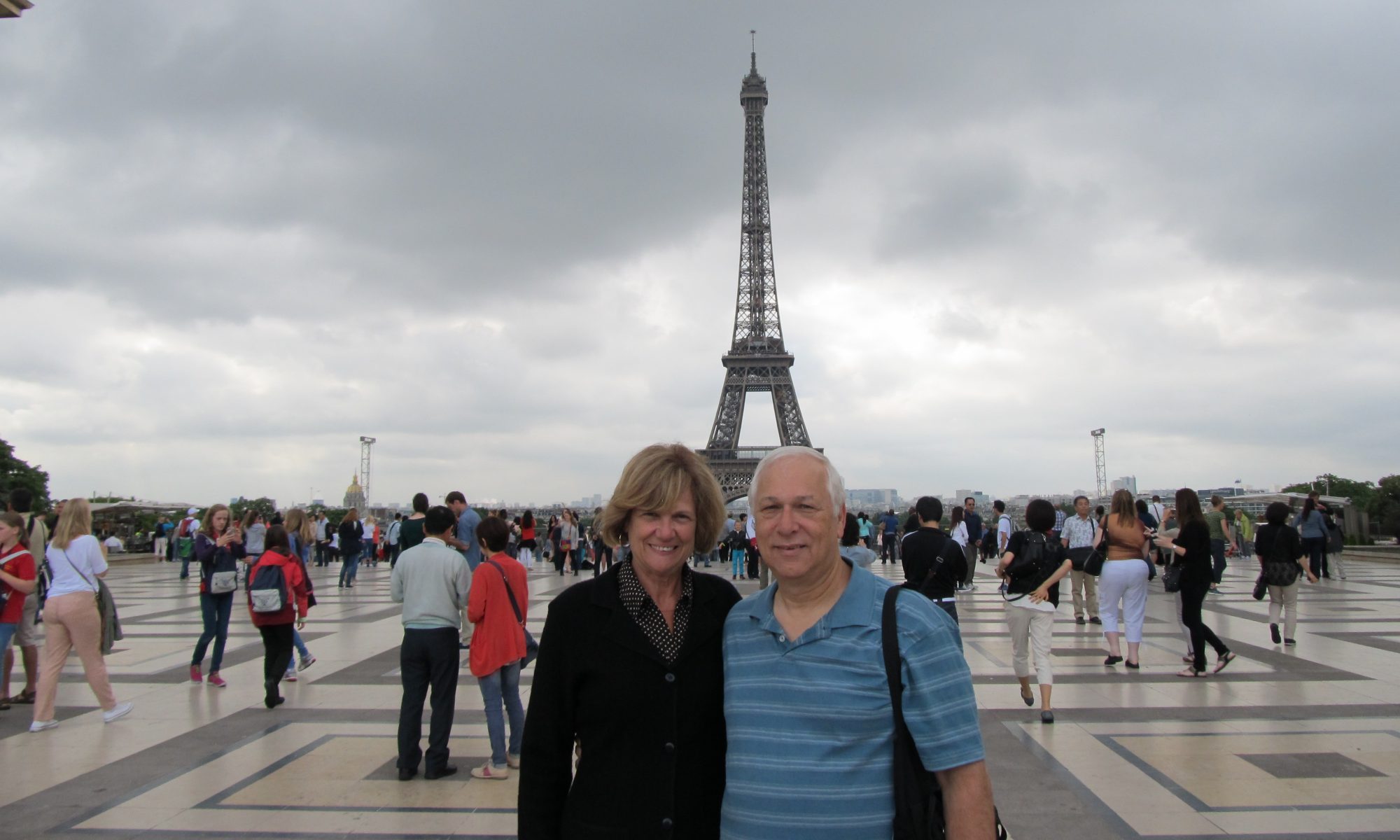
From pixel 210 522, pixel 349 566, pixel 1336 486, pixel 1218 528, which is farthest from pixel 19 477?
pixel 1336 486

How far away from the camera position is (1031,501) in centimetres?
666

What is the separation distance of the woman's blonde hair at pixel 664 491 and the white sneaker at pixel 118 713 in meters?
5.96

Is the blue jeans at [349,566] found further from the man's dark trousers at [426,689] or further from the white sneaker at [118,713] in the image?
the man's dark trousers at [426,689]

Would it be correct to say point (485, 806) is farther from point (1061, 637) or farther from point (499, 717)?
point (1061, 637)

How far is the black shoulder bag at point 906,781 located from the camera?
197 centimetres

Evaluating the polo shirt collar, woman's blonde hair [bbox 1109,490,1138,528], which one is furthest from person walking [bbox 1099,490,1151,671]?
the polo shirt collar

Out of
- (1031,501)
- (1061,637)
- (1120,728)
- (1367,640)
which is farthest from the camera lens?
(1061,637)

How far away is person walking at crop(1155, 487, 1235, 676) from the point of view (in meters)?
7.84

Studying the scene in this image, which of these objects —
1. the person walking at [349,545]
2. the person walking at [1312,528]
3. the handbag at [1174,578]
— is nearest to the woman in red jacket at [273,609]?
the handbag at [1174,578]

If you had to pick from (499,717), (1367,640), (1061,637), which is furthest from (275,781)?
(1367,640)

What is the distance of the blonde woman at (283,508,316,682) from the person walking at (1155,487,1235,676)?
765cm

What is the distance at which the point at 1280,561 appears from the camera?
9.06 meters

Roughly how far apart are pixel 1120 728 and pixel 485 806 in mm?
4242

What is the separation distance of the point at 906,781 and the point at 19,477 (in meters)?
58.7
